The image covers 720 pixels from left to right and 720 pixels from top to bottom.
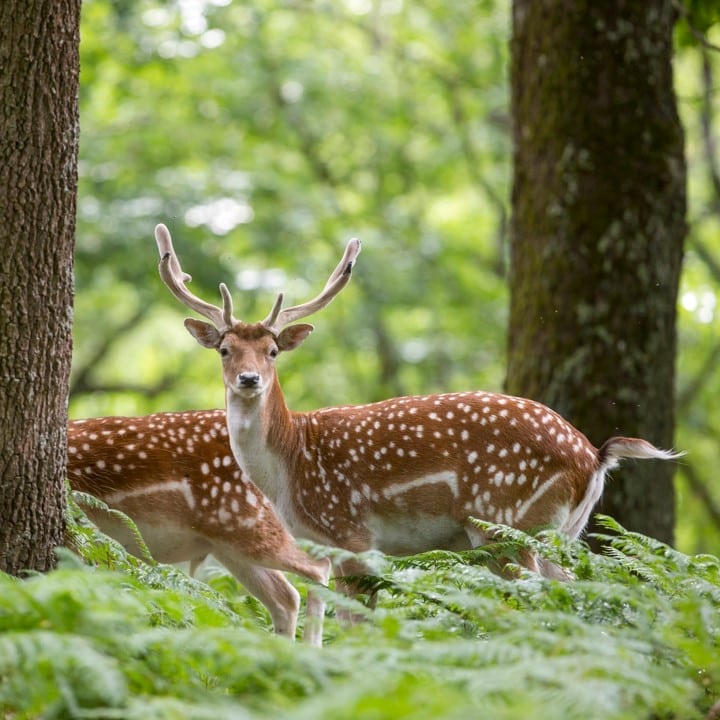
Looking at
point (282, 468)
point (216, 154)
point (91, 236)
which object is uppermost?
point (216, 154)

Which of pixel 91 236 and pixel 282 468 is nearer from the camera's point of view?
pixel 282 468


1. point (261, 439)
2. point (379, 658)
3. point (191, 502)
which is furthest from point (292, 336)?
point (379, 658)

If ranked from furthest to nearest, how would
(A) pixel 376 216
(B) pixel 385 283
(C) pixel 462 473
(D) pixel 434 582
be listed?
1. (A) pixel 376 216
2. (B) pixel 385 283
3. (C) pixel 462 473
4. (D) pixel 434 582

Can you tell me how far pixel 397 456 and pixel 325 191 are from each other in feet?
37.8

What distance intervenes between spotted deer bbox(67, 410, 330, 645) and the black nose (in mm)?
709

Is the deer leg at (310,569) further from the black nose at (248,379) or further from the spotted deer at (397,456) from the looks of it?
the black nose at (248,379)

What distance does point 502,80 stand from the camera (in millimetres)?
15781

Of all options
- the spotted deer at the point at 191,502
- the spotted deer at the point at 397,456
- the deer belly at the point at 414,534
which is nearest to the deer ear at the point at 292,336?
the spotted deer at the point at 397,456

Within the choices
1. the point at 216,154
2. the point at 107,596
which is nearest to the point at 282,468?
the point at 107,596

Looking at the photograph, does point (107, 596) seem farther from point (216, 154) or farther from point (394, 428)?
point (216, 154)

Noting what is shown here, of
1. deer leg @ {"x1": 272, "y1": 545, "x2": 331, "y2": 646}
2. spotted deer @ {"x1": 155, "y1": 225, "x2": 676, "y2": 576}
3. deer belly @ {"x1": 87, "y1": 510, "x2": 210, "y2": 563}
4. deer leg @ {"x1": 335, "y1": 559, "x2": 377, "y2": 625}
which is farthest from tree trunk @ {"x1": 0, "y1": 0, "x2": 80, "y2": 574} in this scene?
deer leg @ {"x1": 272, "y1": 545, "x2": 331, "y2": 646}

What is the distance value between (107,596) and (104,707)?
32 centimetres

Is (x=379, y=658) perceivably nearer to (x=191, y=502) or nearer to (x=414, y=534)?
(x=414, y=534)

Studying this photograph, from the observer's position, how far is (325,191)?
1675 centimetres
